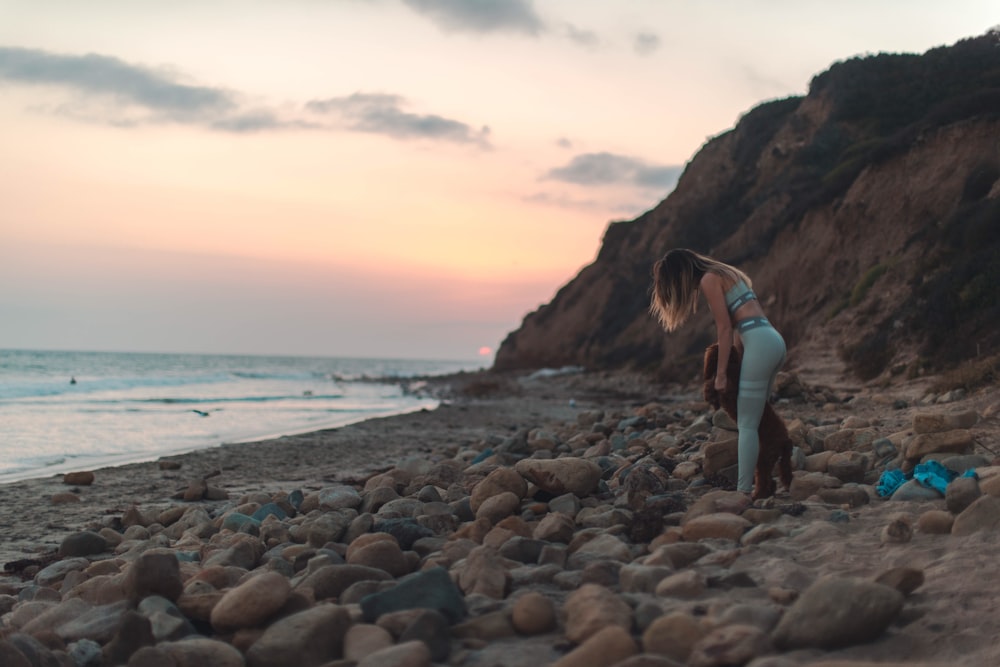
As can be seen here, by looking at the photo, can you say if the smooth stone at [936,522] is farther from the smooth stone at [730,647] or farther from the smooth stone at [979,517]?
the smooth stone at [730,647]

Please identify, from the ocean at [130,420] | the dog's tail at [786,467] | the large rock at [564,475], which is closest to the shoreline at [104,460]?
the ocean at [130,420]

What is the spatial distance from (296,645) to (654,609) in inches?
55.7

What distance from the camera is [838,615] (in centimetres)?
281

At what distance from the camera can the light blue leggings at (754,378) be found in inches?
186

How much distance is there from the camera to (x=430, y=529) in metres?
4.85

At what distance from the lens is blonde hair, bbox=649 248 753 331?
16.2 ft

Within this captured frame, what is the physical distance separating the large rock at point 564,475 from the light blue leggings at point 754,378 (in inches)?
42.3

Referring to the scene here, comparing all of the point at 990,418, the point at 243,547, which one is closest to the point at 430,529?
the point at 243,547

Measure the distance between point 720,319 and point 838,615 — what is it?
88.4 inches

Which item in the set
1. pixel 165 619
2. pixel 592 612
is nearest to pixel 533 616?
pixel 592 612

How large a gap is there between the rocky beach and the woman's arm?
29.1 inches

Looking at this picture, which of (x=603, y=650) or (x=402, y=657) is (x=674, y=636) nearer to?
(x=603, y=650)

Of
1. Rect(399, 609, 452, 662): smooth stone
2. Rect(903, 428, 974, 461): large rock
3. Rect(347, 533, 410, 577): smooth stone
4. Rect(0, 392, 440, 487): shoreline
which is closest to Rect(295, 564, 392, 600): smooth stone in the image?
Rect(347, 533, 410, 577): smooth stone

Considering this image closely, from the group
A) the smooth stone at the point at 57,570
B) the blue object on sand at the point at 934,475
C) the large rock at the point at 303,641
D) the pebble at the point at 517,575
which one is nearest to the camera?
the pebble at the point at 517,575
